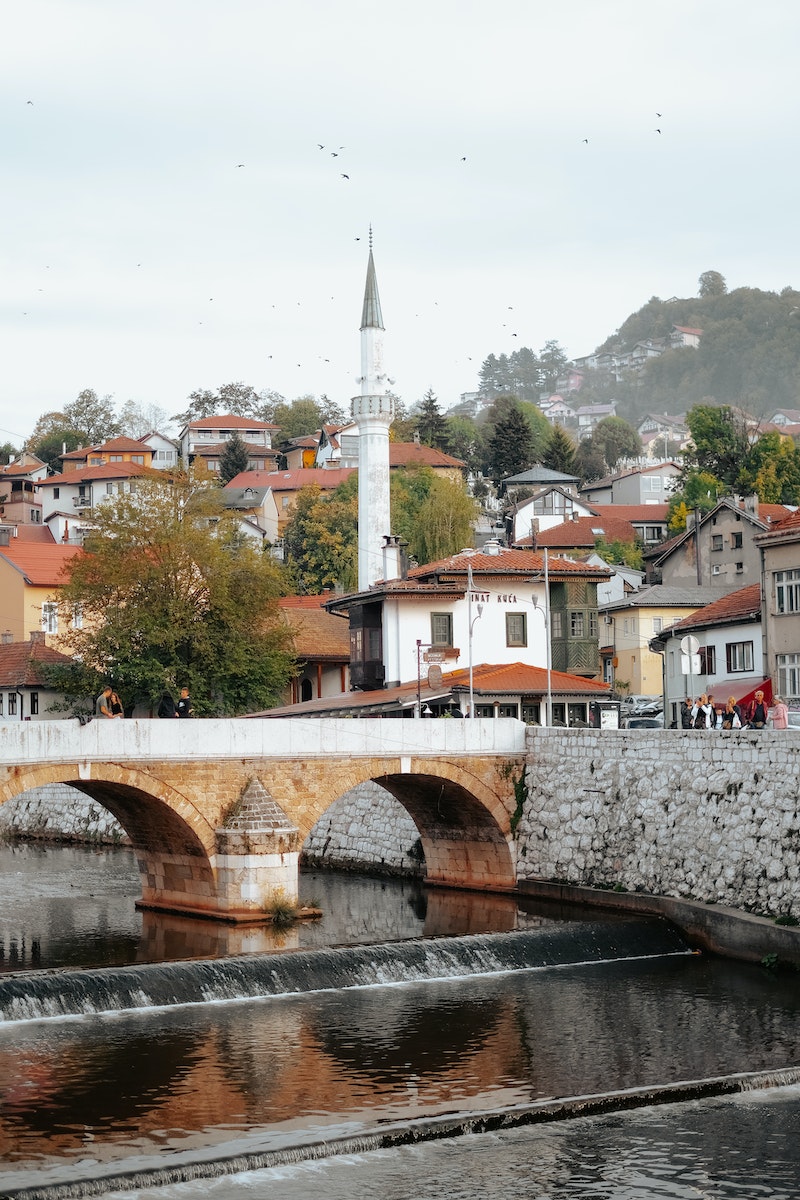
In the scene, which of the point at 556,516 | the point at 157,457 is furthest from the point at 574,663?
the point at 157,457

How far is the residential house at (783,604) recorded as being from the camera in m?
42.3

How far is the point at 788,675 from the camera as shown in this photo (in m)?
42.8

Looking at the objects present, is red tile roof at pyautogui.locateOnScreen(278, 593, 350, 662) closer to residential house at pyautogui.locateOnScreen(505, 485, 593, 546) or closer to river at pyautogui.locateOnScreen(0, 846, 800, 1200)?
residential house at pyautogui.locateOnScreen(505, 485, 593, 546)

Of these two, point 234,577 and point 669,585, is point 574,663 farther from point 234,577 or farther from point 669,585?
point 669,585

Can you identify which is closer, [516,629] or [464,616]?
[464,616]

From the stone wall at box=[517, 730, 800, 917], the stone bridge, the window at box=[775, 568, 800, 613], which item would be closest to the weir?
the stone wall at box=[517, 730, 800, 917]

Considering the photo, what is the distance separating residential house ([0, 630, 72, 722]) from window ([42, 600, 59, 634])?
7320 mm

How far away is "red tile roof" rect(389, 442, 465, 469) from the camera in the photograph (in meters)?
109

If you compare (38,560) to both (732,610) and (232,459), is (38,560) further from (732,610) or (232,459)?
(232,459)

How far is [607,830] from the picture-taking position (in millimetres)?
34000

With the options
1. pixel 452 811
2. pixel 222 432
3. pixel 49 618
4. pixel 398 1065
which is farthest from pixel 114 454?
pixel 398 1065

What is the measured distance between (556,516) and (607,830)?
6453 cm

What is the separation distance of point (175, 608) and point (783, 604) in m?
22.0

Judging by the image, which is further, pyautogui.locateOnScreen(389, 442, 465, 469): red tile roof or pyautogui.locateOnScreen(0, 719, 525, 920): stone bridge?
pyautogui.locateOnScreen(389, 442, 465, 469): red tile roof
